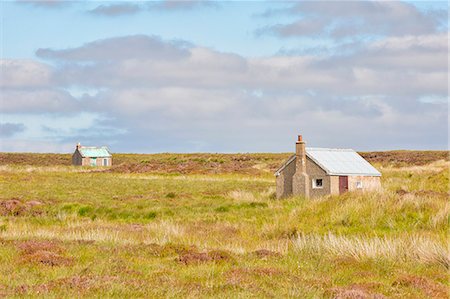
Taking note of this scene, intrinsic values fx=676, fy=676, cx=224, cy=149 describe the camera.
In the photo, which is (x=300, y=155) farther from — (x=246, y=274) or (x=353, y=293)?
(x=353, y=293)

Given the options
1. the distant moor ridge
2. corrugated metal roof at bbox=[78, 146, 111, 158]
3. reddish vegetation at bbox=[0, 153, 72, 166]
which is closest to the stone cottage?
the distant moor ridge

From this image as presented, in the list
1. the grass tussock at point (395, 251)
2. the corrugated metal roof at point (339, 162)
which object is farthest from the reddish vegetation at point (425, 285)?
the corrugated metal roof at point (339, 162)

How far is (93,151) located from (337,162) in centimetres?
8188

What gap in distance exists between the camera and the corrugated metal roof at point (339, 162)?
4791 cm

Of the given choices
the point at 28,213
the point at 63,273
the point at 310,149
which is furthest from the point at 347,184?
the point at 63,273

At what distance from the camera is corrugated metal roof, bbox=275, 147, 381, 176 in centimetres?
4794

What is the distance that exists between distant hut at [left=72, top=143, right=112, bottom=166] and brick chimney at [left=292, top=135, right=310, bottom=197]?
79.3m

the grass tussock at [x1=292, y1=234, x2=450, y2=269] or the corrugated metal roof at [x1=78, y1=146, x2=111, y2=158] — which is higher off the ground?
the corrugated metal roof at [x1=78, y1=146, x2=111, y2=158]

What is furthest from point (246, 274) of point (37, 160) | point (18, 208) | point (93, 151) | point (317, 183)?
point (37, 160)

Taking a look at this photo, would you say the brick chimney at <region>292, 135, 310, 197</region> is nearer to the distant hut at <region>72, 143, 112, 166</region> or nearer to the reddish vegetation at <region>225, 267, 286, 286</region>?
the reddish vegetation at <region>225, 267, 286, 286</region>

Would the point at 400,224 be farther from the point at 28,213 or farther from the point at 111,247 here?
the point at 28,213

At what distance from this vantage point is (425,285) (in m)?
14.4

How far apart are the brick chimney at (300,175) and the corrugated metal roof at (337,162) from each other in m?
0.60

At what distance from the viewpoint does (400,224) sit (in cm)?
2798
